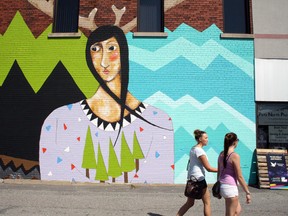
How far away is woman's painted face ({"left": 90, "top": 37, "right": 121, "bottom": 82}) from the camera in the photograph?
9.70 m

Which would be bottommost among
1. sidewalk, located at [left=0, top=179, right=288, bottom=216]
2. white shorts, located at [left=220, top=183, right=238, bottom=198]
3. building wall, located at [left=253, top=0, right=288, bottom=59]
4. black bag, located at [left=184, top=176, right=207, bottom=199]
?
sidewalk, located at [left=0, top=179, right=288, bottom=216]

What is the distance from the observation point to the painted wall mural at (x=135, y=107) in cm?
928

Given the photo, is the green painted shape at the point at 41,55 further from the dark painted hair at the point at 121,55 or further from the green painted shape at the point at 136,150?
the green painted shape at the point at 136,150

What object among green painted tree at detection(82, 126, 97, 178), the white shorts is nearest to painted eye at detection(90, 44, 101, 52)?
green painted tree at detection(82, 126, 97, 178)

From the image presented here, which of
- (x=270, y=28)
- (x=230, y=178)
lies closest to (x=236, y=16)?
(x=270, y=28)

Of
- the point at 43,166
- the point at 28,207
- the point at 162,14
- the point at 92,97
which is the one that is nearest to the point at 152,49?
the point at 162,14

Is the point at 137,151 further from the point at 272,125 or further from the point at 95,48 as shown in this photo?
the point at 272,125

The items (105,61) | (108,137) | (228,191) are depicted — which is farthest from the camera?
(105,61)

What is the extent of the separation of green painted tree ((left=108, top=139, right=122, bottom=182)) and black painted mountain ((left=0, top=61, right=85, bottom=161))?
2303 millimetres

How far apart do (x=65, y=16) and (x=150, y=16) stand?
3.32 metres

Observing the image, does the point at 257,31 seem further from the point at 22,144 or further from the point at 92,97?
the point at 22,144

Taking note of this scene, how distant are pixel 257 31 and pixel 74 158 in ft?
26.7

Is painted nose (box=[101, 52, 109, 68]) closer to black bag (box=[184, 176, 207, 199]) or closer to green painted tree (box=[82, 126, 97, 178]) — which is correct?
green painted tree (box=[82, 126, 97, 178])

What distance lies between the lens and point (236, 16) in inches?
408
